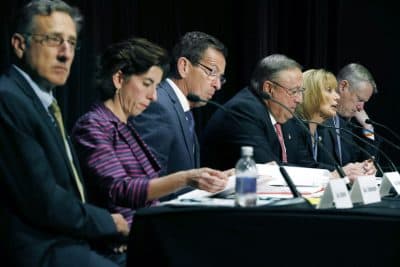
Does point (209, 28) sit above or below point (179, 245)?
above

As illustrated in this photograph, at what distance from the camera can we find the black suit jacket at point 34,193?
190cm

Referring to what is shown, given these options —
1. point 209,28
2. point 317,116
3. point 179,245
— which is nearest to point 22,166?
point 179,245

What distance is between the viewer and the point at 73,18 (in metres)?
2.23

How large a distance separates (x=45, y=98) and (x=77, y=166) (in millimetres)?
232

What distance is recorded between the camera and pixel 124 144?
251cm

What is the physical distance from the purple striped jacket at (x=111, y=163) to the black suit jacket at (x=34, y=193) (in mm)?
338

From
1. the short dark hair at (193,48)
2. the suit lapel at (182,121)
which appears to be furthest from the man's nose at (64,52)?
the short dark hair at (193,48)

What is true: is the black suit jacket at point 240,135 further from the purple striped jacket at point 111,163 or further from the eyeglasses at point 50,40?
the eyeglasses at point 50,40

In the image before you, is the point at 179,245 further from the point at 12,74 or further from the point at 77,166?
the point at 12,74

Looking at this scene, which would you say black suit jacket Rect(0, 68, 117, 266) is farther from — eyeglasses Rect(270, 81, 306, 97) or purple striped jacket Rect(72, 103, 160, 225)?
eyeglasses Rect(270, 81, 306, 97)

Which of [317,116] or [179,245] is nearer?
[179,245]

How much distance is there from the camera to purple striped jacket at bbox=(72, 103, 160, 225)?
7.81ft

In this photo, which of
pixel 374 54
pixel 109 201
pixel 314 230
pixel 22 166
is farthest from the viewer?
pixel 374 54

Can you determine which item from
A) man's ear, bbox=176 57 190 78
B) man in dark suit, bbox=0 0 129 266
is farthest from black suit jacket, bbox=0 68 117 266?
man's ear, bbox=176 57 190 78
